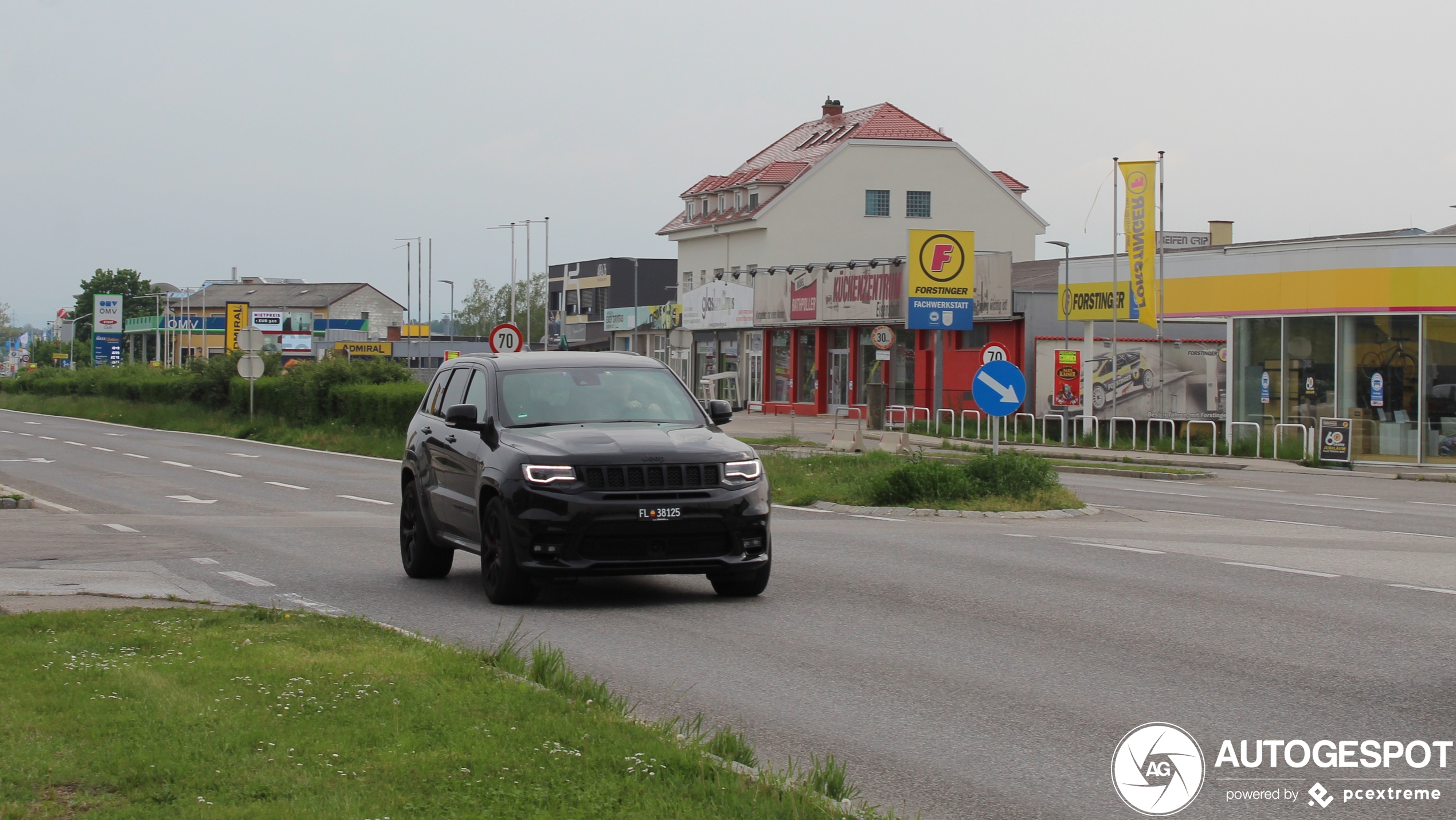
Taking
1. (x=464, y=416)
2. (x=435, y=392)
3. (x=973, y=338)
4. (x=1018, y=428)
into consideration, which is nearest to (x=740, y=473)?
(x=464, y=416)

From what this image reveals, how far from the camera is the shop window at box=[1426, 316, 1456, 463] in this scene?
1271 inches

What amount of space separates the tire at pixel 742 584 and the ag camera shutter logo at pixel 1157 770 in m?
4.43

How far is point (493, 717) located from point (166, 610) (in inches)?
163

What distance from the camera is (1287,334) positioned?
116 ft

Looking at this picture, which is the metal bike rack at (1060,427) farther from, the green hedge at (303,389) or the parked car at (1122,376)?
the green hedge at (303,389)

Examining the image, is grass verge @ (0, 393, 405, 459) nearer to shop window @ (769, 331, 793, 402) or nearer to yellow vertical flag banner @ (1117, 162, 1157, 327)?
yellow vertical flag banner @ (1117, 162, 1157, 327)

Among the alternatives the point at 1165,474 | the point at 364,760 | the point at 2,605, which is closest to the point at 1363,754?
the point at 364,760

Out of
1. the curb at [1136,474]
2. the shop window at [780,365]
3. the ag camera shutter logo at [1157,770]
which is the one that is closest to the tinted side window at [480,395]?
the ag camera shutter logo at [1157,770]

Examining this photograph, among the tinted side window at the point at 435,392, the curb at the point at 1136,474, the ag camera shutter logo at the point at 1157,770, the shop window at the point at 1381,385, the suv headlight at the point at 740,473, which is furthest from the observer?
the shop window at the point at 1381,385

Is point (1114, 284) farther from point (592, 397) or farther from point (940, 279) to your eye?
point (592, 397)

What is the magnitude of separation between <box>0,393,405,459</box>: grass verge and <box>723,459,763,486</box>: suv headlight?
614 inches

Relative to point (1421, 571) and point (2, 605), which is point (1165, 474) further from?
point (2, 605)

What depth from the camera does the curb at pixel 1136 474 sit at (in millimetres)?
29375

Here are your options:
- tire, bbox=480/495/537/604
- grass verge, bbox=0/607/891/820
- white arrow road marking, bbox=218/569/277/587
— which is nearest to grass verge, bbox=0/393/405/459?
white arrow road marking, bbox=218/569/277/587
